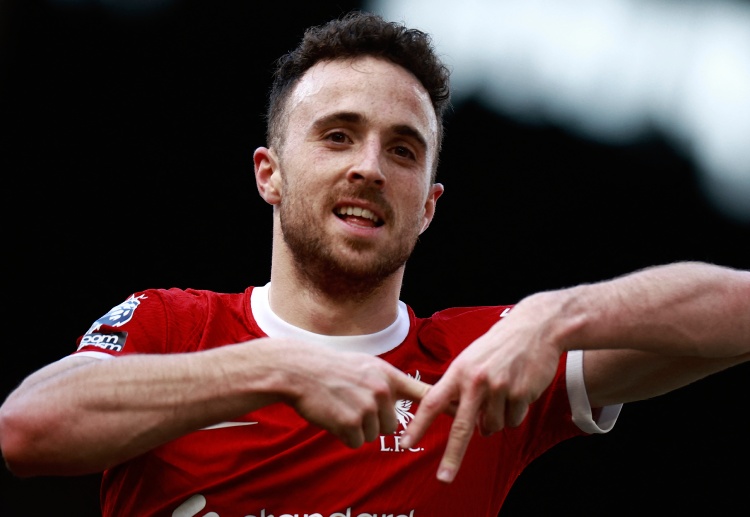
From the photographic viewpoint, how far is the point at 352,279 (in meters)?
2.05

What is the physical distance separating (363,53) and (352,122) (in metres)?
0.27

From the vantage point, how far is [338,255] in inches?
79.3

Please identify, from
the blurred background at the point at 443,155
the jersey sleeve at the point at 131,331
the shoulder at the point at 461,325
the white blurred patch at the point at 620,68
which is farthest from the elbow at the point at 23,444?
the white blurred patch at the point at 620,68

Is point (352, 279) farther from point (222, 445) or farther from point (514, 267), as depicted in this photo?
point (514, 267)

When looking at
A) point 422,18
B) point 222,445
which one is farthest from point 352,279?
point 422,18

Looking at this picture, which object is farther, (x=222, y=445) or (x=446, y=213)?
(x=446, y=213)

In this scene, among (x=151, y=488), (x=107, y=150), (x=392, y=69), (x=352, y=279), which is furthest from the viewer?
(x=107, y=150)

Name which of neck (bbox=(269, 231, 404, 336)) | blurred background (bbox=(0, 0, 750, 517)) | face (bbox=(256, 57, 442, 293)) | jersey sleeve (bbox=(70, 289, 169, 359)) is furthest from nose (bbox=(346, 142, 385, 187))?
blurred background (bbox=(0, 0, 750, 517))

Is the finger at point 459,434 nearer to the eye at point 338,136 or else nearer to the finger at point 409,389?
the finger at point 409,389

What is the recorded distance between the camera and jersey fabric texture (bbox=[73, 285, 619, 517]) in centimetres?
179

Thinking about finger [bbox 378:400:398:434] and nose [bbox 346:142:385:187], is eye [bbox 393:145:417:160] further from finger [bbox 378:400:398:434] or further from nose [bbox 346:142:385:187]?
finger [bbox 378:400:398:434]

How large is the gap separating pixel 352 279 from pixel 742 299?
2.79ft

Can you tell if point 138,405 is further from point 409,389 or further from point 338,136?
point 338,136

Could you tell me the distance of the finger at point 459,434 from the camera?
1.45 m
